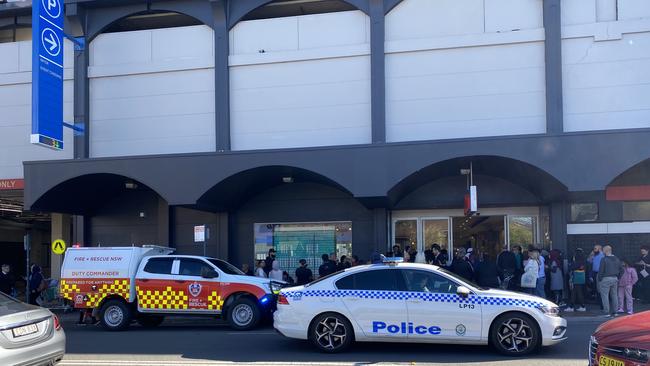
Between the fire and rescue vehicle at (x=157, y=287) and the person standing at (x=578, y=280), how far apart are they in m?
7.35

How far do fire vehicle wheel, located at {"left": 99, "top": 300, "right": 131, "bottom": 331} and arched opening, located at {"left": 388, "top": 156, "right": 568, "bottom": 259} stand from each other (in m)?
7.45

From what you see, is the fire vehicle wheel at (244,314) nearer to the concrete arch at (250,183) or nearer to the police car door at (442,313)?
the concrete arch at (250,183)

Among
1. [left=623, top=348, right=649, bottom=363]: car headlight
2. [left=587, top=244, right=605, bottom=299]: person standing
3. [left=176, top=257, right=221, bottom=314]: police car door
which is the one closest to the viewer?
[left=623, top=348, right=649, bottom=363]: car headlight

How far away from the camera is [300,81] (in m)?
19.1

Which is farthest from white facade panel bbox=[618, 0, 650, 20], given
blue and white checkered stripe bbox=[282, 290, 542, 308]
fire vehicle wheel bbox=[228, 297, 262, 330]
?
fire vehicle wheel bbox=[228, 297, 262, 330]

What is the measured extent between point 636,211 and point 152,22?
1608cm

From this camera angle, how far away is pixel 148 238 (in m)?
21.1

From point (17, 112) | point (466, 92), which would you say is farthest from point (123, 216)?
point (466, 92)

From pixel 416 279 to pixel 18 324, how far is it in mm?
5559

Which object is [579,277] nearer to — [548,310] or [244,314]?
[548,310]

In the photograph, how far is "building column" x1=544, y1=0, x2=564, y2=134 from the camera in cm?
1727

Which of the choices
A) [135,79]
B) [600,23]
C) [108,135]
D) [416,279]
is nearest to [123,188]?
[108,135]

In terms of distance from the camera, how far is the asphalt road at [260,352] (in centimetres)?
945

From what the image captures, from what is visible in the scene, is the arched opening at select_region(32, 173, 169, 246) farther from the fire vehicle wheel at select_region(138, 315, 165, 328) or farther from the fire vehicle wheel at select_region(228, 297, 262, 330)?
the fire vehicle wheel at select_region(228, 297, 262, 330)
